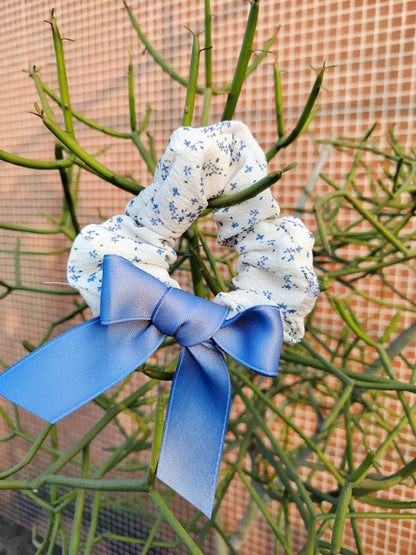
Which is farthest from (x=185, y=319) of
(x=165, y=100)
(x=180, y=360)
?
(x=165, y=100)

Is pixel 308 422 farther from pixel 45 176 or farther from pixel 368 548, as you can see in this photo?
pixel 45 176

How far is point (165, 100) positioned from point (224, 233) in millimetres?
286

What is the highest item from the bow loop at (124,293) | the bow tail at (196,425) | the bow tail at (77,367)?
the bow loop at (124,293)

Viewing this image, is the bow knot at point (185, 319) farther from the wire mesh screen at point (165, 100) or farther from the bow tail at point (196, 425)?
the wire mesh screen at point (165, 100)

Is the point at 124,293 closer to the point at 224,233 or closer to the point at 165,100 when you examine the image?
the point at 224,233

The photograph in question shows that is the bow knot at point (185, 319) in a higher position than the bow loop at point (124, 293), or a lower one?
lower

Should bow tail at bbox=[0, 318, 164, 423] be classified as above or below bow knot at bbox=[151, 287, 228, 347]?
below

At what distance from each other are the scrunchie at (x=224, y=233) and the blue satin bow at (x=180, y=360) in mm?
11

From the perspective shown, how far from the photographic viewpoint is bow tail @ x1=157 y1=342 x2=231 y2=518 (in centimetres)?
11

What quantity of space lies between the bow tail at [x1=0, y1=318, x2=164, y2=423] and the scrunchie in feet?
0.04

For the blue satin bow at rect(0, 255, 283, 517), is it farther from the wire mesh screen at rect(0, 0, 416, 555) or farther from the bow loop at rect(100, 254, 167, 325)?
the wire mesh screen at rect(0, 0, 416, 555)

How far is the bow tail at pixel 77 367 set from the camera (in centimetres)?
10

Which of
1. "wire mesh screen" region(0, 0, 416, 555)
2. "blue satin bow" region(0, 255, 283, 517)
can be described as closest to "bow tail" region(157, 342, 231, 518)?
"blue satin bow" region(0, 255, 283, 517)

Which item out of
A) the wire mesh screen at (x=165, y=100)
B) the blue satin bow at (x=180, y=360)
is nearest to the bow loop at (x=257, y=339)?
the blue satin bow at (x=180, y=360)
